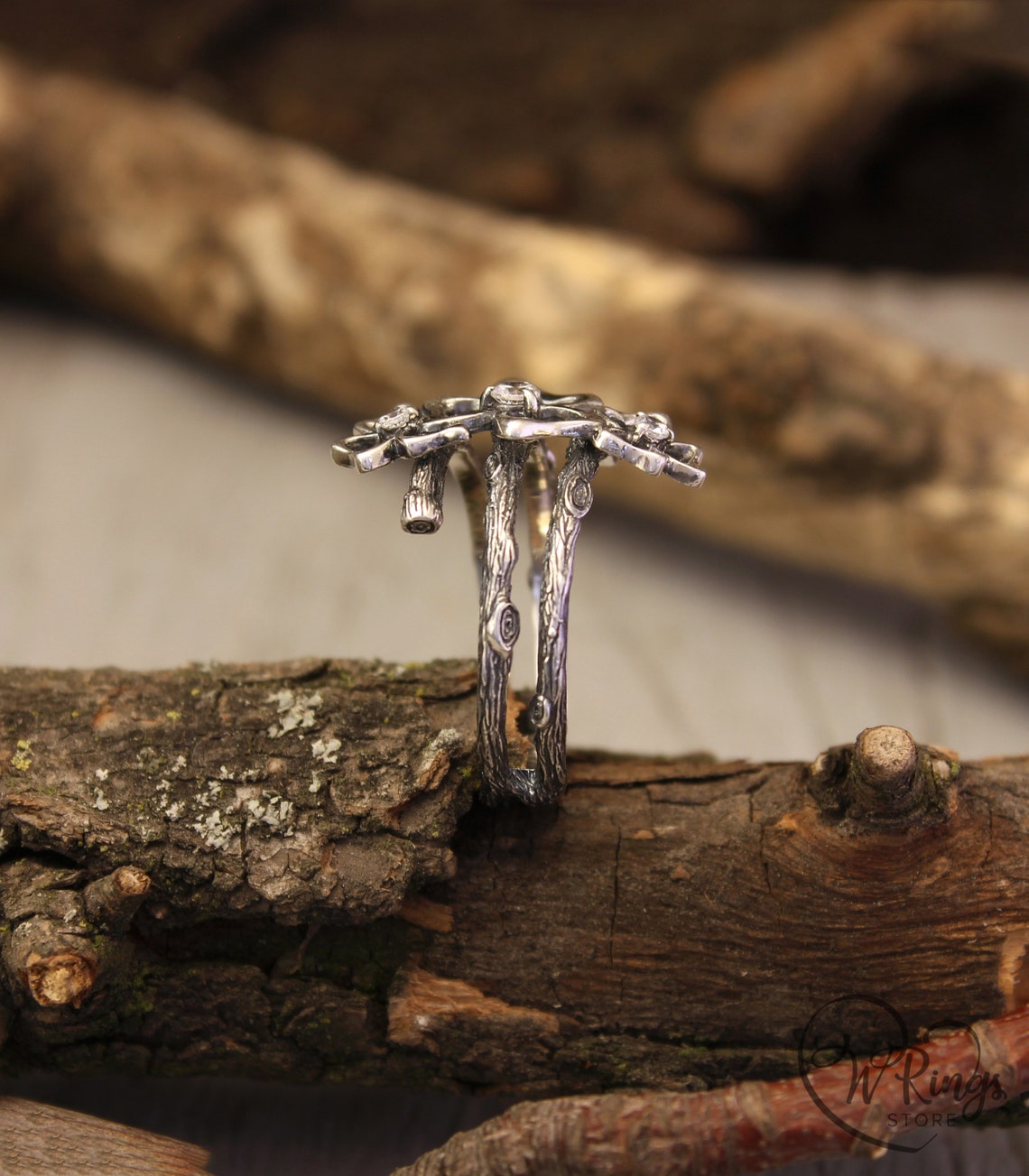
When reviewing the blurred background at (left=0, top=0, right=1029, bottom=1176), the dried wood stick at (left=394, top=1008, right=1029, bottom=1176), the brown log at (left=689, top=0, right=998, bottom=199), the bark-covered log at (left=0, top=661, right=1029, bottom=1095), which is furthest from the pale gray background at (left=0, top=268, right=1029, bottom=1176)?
the brown log at (left=689, top=0, right=998, bottom=199)

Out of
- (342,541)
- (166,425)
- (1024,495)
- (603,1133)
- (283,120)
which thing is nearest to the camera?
(603,1133)

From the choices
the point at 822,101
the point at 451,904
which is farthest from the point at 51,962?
the point at 822,101

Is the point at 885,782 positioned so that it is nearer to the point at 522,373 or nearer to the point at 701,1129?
the point at 701,1129

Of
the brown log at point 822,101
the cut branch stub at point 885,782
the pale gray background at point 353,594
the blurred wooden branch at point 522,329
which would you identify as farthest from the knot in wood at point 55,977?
the brown log at point 822,101

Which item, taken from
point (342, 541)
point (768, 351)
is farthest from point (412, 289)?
point (768, 351)

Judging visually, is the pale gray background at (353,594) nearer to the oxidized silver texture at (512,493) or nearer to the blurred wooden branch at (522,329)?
the blurred wooden branch at (522,329)

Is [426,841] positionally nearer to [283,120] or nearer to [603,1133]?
[603,1133]
